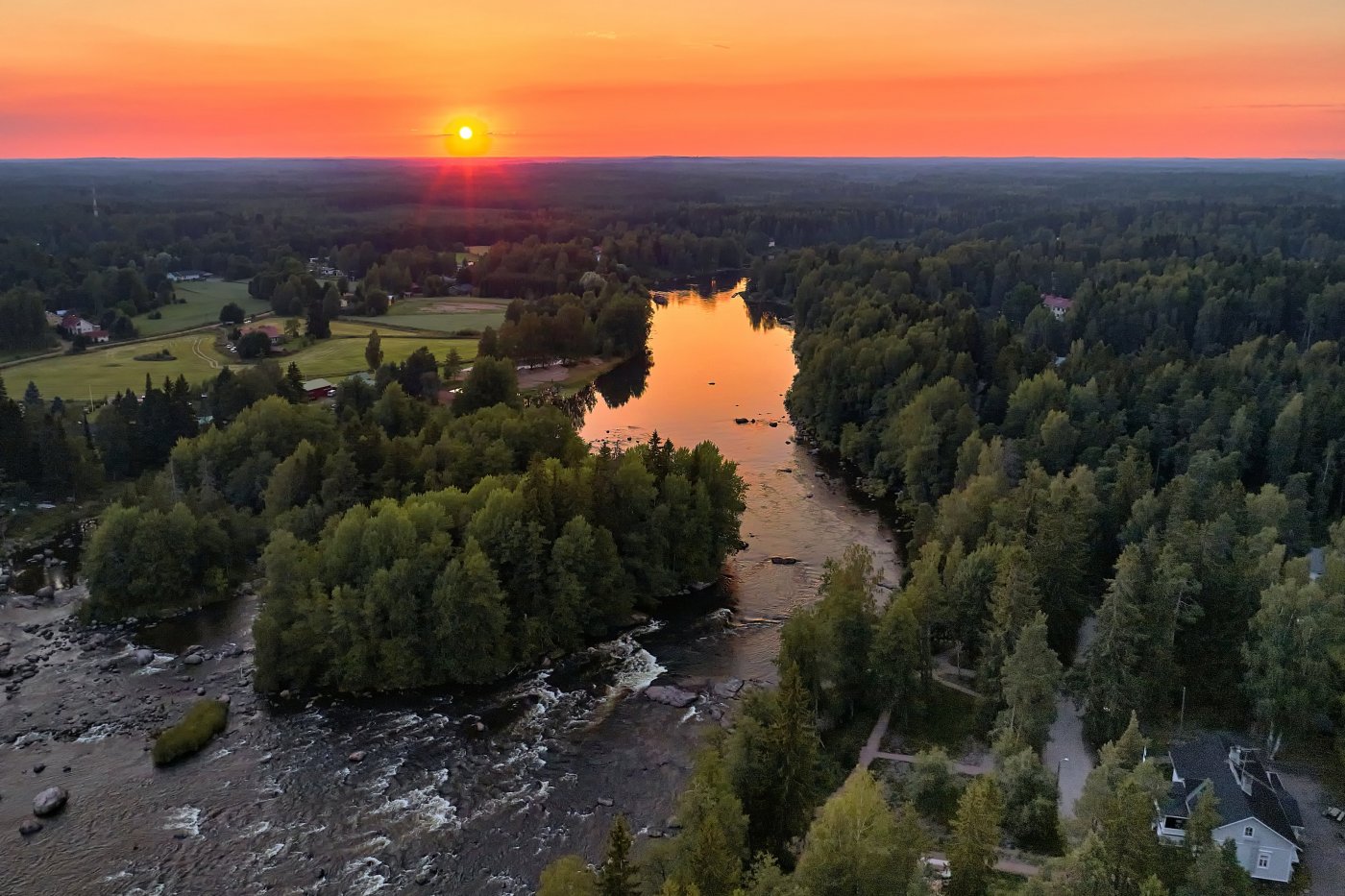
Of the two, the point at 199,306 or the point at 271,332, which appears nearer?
the point at 271,332

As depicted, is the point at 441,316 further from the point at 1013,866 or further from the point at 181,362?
the point at 1013,866

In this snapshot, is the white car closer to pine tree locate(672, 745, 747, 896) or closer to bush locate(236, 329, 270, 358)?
pine tree locate(672, 745, 747, 896)

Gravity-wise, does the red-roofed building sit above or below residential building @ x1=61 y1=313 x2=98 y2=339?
above

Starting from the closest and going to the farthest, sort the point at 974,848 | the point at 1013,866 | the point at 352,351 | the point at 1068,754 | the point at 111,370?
the point at 974,848 → the point at 1013,866 → the point at 1068,754 → the point at 111,370 → the point at 352,351

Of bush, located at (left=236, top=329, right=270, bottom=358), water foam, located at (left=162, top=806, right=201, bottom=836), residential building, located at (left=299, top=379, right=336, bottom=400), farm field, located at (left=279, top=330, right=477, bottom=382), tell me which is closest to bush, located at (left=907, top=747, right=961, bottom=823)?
water foam, located at (left=162, top=806, right=201, bottom=836)

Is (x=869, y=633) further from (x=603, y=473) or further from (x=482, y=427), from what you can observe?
(x=482, y=427)

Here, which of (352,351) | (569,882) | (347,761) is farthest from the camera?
(352,351)

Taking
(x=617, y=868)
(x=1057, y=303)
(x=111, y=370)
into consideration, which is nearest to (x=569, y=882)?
(x=617, y=868)

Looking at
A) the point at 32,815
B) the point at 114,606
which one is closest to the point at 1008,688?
the point at 32,815
